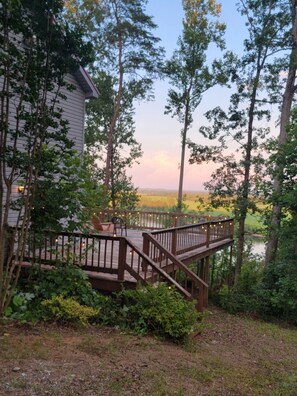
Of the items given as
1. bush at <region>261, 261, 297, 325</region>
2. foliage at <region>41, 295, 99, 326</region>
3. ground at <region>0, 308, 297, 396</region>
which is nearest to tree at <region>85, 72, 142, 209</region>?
bush at <region>261, 261, 297, 325</region>

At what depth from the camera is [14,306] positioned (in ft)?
18.0

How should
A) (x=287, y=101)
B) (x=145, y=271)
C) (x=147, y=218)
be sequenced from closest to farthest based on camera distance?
(x=145, y=271)
(x=287, y=101)
(x=147, y=218)

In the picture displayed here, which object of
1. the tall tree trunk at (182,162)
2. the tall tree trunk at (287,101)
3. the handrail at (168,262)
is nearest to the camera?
the handrail at (168,262)

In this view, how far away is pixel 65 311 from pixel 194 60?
17.2 meters

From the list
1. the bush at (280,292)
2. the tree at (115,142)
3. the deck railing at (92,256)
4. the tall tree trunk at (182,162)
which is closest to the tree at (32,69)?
the deck railing at (92,256)

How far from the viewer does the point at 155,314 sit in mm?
5516

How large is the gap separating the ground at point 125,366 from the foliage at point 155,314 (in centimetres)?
24

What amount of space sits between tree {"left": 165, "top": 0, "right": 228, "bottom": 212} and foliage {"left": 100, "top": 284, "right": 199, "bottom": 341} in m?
14.3

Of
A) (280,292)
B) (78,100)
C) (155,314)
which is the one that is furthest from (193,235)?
(78,100)

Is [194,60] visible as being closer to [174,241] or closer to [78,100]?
[78,100]

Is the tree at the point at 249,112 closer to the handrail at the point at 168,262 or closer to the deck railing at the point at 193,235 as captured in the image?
the deck railing at the point at 193,235

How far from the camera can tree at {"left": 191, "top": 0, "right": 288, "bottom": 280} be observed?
12312 millimetres

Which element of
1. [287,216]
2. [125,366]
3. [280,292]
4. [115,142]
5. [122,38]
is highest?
[122,38]

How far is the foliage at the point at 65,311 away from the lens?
17.4ft
